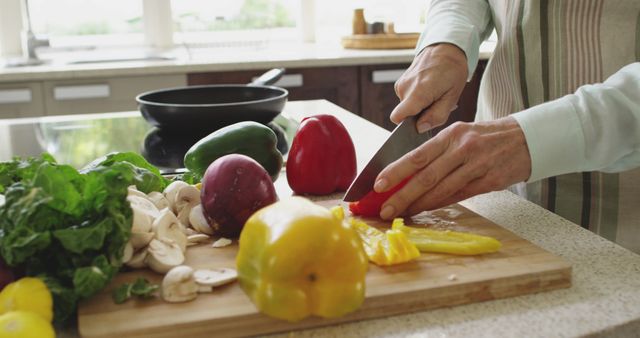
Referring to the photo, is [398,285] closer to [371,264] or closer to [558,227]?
[371,264]

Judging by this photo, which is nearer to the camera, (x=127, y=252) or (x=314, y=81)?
(x=127, y=252)

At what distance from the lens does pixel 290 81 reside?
2.89 meters

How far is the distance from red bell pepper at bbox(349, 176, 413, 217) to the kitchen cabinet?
195 cm

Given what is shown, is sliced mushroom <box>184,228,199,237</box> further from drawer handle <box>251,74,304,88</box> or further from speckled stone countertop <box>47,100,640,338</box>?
drawer handle <box>251,74,304,88</box>

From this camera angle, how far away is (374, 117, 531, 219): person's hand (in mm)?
941

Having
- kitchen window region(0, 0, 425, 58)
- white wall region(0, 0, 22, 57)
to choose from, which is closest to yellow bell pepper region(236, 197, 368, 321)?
kitchen window region(0, 0, 425, 58)

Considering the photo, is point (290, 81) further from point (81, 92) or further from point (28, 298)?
point (28, 298)

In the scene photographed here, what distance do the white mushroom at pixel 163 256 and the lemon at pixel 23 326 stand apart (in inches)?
5.9

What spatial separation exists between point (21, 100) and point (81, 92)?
22 centimetres

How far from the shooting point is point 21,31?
3.36m

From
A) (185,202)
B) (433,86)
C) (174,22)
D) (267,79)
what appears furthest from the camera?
(174,22)

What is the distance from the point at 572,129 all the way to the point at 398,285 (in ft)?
1.26

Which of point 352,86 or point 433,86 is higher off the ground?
point 433,86

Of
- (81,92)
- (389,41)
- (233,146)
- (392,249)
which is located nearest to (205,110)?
(233,146)
